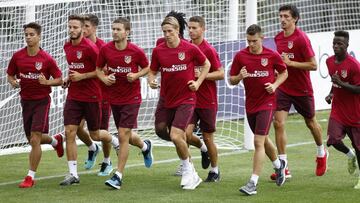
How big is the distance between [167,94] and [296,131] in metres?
7.38

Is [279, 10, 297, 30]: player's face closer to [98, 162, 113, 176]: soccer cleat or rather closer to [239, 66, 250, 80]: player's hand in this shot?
[239, 66, 250, 80]: player's hand

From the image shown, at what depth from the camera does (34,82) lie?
1203 centimetres

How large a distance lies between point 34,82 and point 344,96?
3.78 metres

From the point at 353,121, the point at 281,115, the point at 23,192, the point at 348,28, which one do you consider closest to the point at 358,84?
the point at 353,121

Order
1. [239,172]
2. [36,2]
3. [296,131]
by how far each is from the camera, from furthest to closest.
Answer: [296,131] < [36,2] < [239,172]

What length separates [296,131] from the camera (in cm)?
1858

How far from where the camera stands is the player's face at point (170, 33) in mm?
11430

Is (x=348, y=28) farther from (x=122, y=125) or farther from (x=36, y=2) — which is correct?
(x=122, y=125)

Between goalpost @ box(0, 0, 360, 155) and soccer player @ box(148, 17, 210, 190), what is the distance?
3.90m

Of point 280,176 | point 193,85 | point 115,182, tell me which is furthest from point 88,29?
point 280,176

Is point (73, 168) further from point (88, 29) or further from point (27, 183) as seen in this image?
point (88, 29)

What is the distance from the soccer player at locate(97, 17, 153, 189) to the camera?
1178 cm

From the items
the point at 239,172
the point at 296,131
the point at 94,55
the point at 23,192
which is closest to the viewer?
the point at 23,192

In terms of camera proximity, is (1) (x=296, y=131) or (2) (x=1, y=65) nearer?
(2) (x=1, y=65)
